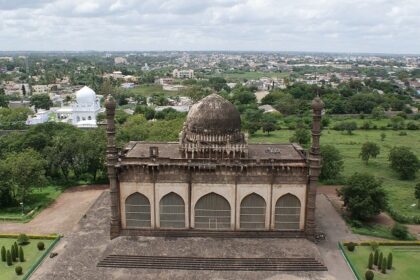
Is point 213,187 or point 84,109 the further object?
point 84,109

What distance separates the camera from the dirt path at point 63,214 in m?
35.2

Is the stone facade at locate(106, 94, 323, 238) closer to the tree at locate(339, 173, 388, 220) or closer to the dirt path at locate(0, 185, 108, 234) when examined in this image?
the tree at locate(339, 173, 388, 220)

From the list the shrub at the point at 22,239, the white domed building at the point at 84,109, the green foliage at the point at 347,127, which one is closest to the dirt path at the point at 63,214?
the shrub at the point at 22,239

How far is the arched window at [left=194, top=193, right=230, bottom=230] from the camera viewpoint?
101 ft

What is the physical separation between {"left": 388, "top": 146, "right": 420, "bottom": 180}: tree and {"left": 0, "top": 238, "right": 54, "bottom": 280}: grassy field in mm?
40602

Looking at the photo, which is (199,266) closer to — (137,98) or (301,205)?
(301,205)

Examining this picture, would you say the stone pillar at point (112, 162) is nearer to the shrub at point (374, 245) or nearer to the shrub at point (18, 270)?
the shrub at point (18, 270)

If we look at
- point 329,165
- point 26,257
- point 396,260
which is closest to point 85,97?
point 329,165

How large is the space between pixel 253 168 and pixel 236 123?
4.32 m

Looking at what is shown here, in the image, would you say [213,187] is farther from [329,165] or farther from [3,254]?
[329,165]

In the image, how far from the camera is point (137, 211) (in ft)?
103

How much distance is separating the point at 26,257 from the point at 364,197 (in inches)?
1113

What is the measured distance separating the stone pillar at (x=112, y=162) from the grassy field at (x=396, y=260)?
17.4 meters

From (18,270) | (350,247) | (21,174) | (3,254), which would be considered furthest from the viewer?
(21,174)
